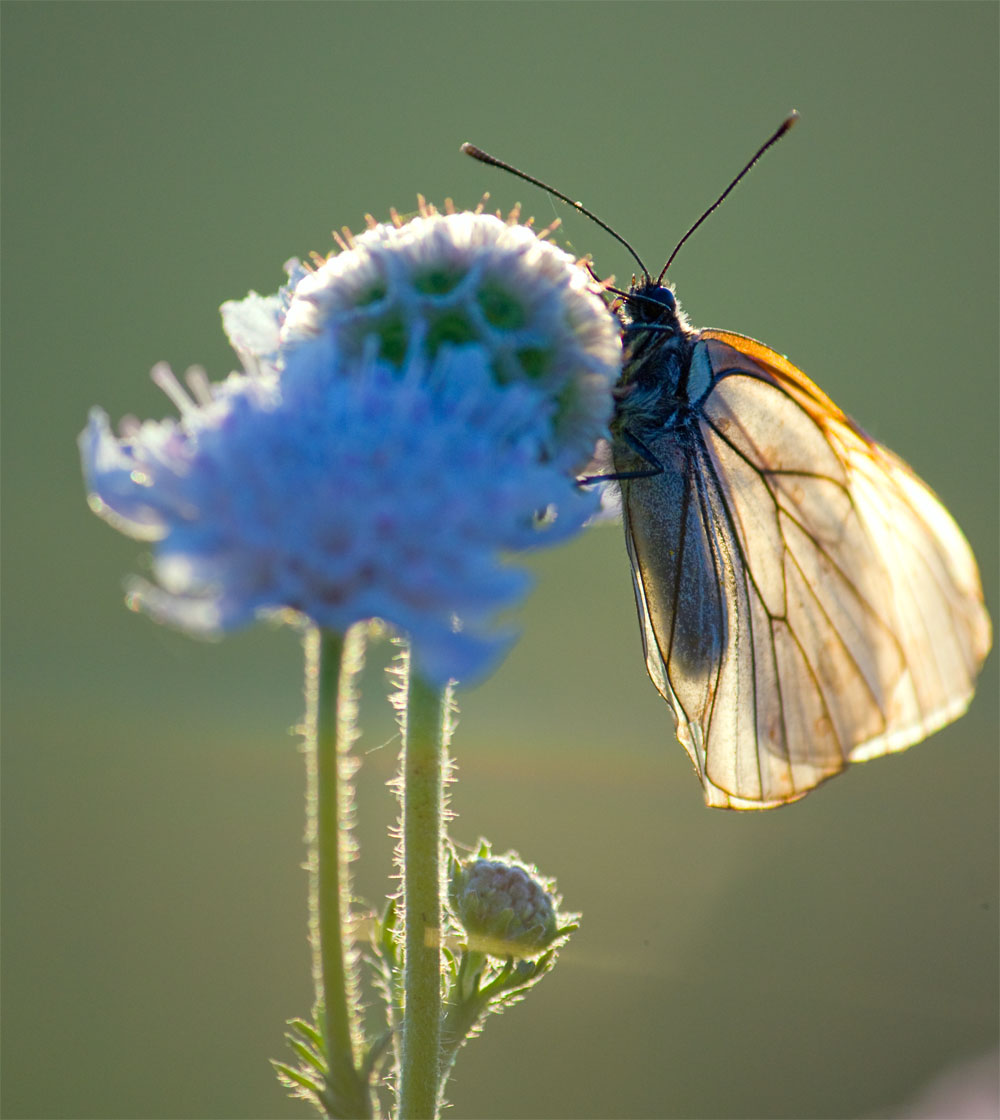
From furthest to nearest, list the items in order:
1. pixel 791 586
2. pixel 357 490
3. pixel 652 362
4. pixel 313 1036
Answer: pixel 791 586
pixel 652 362
pixel 313 1036
pixel 357 490

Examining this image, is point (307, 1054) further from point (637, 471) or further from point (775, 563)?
point (775, 563)

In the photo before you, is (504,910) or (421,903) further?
(504,910)

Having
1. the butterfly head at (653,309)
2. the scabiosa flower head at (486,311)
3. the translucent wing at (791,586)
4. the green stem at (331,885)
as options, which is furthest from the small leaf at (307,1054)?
the butterfly head at (653,309)

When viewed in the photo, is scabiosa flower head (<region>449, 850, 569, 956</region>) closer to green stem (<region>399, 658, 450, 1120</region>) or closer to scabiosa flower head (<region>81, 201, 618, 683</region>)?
green stem (<region>399, 658, 450, 1120</region>)

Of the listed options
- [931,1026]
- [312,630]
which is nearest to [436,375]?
[312,630]

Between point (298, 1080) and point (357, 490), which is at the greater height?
point (357, 490)

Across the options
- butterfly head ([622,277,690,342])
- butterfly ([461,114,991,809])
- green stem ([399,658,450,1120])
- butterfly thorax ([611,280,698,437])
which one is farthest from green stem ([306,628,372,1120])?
butterfly head ([622,277,690,342])

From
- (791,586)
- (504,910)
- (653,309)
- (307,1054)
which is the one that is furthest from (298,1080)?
(653,309)
